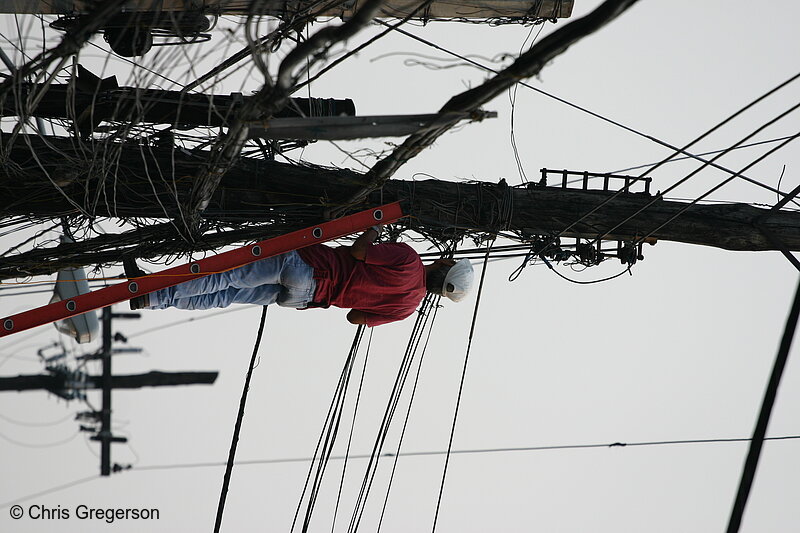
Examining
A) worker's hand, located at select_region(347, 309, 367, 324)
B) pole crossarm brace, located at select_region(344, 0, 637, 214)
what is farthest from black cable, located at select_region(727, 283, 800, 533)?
worker's hand, located at select_region(347, 309, 367, 324)

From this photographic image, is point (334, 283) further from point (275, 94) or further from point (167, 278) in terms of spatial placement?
point (275, 94)

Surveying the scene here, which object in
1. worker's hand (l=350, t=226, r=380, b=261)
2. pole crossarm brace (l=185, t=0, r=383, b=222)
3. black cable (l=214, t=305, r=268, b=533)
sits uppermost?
worker's hand (l=350, t=226, r=380, b=261)

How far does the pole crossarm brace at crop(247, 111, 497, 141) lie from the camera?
363cm

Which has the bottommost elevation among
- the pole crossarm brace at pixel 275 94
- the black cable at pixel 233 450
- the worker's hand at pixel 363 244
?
the black cable at pixel 233 450

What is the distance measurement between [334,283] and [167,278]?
3.62 feet

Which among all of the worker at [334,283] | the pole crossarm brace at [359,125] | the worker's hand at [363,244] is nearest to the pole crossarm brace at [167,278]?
the worker at [334,283]

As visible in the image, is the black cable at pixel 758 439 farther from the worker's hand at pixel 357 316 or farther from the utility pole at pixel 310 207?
the worker's hand at pixel 357 316

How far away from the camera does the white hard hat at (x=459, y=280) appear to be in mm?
5805

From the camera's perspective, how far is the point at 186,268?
5.11m

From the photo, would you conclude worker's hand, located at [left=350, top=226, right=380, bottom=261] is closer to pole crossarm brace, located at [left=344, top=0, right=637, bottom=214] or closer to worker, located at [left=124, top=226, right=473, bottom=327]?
worker, located at [left=124, top=226, right=473, bottom=327]

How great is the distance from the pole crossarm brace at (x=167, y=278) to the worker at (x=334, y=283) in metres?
0.09

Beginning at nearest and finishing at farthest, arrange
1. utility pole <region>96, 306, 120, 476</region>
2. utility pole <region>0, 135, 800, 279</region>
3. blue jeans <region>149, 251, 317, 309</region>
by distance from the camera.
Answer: blue jeans <region>149, 251, 317, 309</region>
utility pole <region>0, 135, 800, 279</region>
utility pole <region>96, 306, 120, 476</region>

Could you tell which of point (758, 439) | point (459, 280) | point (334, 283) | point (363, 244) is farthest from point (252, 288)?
point (758, 439)

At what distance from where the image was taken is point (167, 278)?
5117 millimetres
